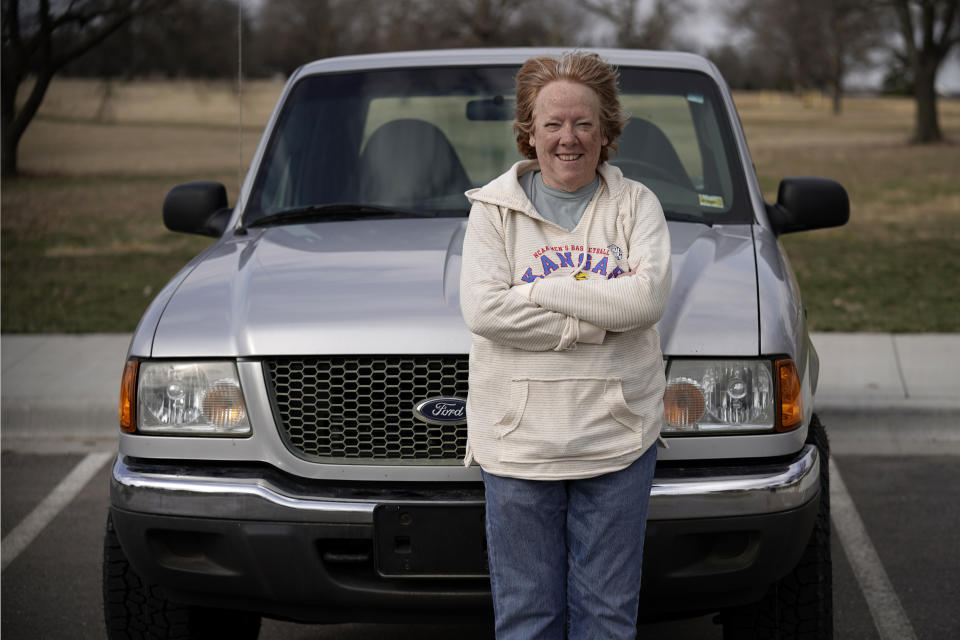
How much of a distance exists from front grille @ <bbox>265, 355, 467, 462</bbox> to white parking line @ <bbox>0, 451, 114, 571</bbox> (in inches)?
87.8

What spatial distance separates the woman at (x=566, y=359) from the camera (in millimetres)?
2488

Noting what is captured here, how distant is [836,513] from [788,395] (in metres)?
2.43

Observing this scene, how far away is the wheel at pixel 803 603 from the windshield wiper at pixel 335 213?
151 centimetres

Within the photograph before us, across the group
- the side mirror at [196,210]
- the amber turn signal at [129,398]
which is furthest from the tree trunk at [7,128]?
the amber turn signal at [129,398]

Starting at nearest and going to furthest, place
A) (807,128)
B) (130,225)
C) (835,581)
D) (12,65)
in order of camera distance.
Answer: (835,581) < (130,225) < (12,65) < (807,128)

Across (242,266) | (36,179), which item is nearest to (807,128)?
(36,179)

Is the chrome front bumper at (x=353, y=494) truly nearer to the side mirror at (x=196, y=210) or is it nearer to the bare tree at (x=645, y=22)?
the side mirror at (x=196, y=210)

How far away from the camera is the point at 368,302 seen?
120 inches

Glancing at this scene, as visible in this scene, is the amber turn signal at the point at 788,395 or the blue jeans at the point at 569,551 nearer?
the blue jeans at the point at 569,551

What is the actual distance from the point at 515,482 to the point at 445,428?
0.47m

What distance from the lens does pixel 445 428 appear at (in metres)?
2.98

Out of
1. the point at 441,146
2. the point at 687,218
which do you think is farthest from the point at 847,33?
the point at 687,218

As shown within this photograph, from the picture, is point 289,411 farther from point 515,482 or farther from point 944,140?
point 944,140

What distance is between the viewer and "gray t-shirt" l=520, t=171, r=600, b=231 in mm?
2596
